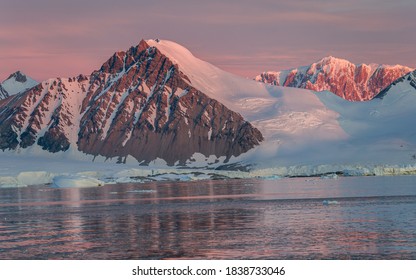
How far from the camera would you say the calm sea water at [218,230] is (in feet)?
175

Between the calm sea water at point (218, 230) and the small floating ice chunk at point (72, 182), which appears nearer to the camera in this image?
the calm sea water at point (218, 230)

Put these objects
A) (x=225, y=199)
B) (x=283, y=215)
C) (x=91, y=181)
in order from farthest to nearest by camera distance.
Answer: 1. (x=91, y=181)
2. (x=225, y=199)
3. (x=283, y=215)

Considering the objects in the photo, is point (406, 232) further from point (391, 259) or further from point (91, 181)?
point (91, 181)

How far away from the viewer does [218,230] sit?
220 feet

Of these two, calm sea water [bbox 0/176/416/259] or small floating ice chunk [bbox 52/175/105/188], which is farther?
small floating ice chunk [bbox 52/175/105/188]

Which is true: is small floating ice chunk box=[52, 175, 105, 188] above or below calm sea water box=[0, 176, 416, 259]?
above

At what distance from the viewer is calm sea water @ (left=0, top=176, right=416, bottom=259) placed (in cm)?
5347

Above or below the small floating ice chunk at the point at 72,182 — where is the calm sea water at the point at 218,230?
below

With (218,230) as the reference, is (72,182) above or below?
above
